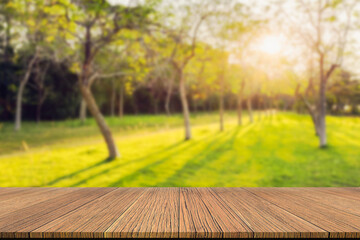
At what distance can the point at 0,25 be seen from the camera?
21312 mm

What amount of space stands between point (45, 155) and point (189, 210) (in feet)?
36.9

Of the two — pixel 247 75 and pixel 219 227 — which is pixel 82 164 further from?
pixel 247 75

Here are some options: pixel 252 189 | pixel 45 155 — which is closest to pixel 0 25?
pixel 45 155

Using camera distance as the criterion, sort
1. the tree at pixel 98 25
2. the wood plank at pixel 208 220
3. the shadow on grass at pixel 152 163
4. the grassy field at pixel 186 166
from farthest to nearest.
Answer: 1. the tree at pixel 98 25
2. the grassy field at pixel 186 166
3. the shadow on grass at pixel 152 163
4. the wood plank at pixel 208 220

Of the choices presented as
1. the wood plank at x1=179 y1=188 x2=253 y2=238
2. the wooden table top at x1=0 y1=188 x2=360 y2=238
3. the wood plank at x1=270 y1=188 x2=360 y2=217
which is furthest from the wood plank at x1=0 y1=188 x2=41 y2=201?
the wood plank at x1=270 y1=188 x2=360 y2=217

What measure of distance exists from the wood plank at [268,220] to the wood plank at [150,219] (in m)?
0.45

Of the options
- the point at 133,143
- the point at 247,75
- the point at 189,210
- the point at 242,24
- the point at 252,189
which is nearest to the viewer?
the point at 189,210

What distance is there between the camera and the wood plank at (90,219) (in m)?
1.41

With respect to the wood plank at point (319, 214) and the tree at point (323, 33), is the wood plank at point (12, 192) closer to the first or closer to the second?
the wood plank at point (319, 214)

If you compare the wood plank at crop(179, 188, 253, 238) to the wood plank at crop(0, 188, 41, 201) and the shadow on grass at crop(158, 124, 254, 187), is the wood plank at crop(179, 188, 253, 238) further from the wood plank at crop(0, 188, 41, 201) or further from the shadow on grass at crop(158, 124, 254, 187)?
the shadow on grass at crop(158, 124, 254, 187)

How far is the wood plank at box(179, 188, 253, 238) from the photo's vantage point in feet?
4.61

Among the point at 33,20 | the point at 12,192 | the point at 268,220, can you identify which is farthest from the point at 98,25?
the point at 268,220

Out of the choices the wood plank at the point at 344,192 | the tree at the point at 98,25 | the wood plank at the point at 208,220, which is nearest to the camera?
the wood plank at the point at 208,220

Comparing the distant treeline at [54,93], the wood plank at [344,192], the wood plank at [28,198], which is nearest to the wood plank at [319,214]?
the wood plank at [344,192]
